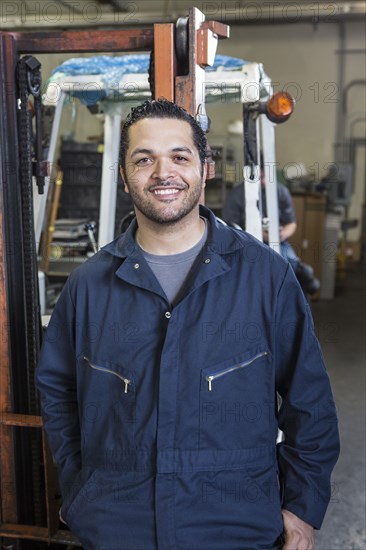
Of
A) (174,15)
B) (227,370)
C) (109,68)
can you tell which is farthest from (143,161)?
(174,15)

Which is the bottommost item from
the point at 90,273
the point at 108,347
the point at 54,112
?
the point at 108,347

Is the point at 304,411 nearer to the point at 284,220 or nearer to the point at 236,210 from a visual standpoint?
the point at 236,210

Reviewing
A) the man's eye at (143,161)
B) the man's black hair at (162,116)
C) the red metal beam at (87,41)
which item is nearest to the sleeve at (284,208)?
the red metal beam at (87,41)

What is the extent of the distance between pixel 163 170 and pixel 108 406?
64 centimetres

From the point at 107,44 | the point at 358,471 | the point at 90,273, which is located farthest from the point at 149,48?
the point at 358,471

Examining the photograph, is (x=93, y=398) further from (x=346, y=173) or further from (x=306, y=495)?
(x=346, y=173)

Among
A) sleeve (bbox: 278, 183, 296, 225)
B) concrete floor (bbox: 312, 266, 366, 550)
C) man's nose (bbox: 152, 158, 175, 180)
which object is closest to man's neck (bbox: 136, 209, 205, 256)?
man's nose (bbox: 152, 158, 175, 180)

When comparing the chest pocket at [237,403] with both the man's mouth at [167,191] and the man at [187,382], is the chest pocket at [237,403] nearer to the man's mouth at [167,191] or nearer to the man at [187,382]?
the man at [187,382]

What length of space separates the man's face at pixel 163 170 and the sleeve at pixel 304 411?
1.12ft

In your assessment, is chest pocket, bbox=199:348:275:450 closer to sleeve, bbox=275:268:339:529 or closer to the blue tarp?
sleeve, bbox=275:268:339:529

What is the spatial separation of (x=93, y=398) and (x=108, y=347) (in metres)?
0.15

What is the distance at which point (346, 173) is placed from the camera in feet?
33.3

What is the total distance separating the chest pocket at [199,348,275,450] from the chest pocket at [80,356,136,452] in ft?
0.61

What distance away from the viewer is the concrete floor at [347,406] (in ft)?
9.94
